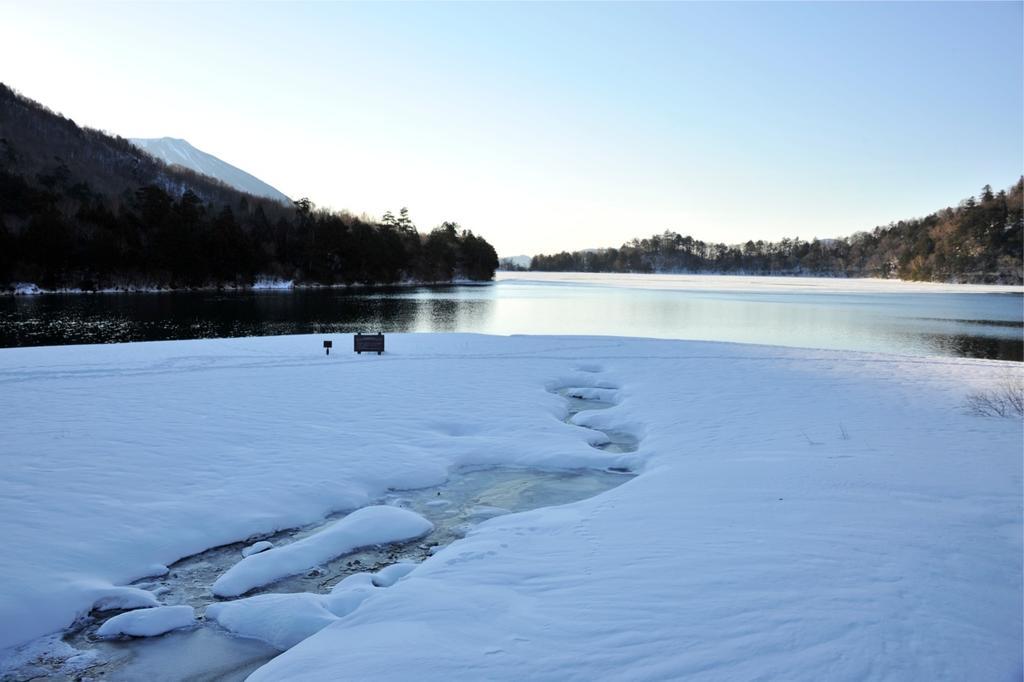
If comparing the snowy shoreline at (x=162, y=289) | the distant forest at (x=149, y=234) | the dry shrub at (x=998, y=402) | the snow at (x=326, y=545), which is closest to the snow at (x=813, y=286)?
the distant forest at (x=149, y=234)

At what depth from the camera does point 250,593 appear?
5457mm

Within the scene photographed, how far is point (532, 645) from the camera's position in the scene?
3908 mm

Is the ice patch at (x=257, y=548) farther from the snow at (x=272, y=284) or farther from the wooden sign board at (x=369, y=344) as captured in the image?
the snow at (x=272, y=284)

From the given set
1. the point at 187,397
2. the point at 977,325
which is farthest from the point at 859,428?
the point at 977,325

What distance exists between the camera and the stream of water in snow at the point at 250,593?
4.36m

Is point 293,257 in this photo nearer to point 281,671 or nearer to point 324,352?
point 324,352

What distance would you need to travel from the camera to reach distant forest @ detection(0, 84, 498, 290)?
65562 millimetres

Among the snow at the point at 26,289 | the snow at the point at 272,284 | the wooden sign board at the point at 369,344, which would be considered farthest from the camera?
the snow at the point at 272,284

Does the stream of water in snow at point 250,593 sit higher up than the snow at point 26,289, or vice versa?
the snow at point 26,289

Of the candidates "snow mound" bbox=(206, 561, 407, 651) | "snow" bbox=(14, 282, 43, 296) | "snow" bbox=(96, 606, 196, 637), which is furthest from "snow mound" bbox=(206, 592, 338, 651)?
"snow" bbox=(14, 282, 43, 296)

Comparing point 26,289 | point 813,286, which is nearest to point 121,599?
point 26,289

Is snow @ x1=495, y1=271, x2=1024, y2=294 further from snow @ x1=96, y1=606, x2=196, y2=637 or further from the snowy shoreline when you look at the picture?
snow @ x1=96, y1=606, x2=196, y2=637

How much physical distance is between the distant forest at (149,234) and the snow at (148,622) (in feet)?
239

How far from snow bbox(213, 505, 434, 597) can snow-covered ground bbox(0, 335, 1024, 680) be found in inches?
5.6
